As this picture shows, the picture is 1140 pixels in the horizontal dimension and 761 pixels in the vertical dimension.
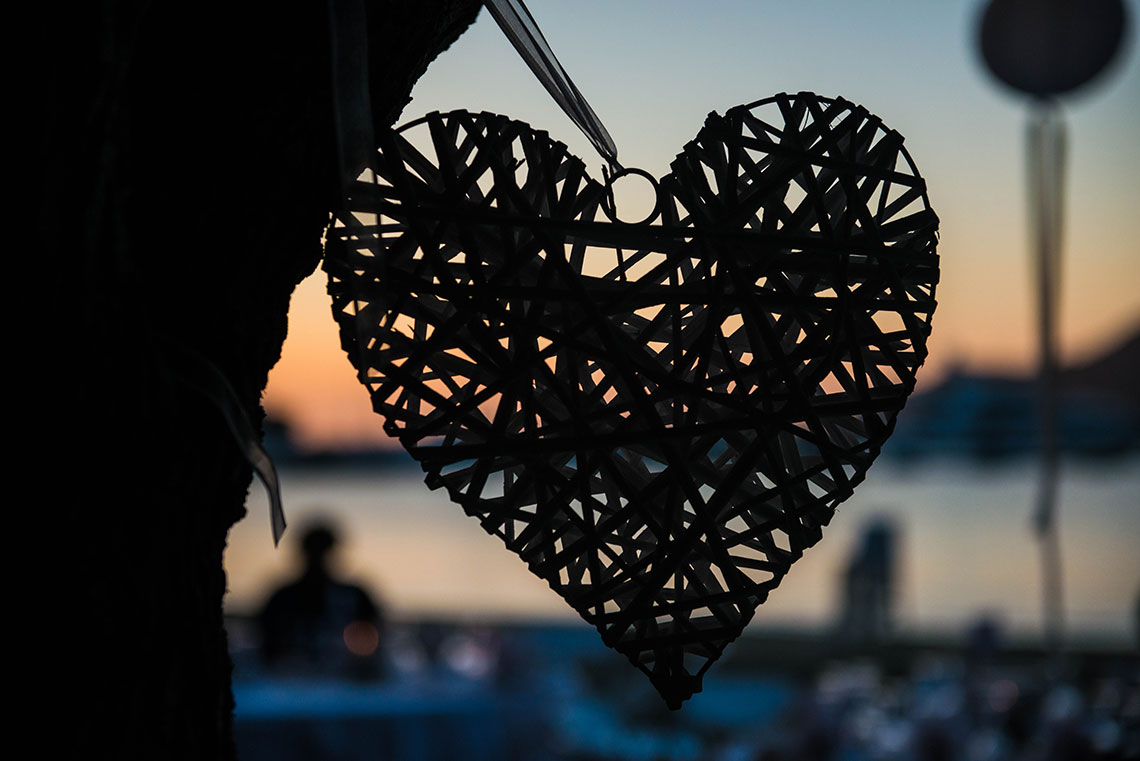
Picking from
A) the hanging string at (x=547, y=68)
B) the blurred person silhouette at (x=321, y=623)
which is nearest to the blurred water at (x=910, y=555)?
the blurred person silhouette at (x=321, y=623)

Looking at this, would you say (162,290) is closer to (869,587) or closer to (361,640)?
(361,640)

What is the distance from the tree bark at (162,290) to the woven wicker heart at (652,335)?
4cm

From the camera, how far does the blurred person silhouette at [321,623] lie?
8.96 ft

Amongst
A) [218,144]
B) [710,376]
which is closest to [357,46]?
[218,144]

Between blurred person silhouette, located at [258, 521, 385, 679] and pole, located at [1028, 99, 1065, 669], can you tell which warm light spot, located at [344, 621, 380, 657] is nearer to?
blurred person silhouette, located at [258, 521, 385, 679]

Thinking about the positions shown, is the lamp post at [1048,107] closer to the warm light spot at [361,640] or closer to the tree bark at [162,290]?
the warm light spot at [361,640]

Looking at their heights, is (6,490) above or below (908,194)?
below

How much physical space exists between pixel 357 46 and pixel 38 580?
0.80 feet

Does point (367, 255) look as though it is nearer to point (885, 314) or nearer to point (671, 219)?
point (671, 219)

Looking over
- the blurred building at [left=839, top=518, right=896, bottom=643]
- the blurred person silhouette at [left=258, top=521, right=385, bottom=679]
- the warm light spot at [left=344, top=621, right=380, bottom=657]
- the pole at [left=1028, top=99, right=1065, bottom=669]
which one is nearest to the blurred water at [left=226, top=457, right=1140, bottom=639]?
the blurred building at [left=839, top=518, right=896, bottom=643]

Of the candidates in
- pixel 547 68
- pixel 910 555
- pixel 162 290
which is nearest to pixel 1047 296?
pixel 547 68

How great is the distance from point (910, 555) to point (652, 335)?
11.3 meters

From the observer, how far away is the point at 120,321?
406 mm

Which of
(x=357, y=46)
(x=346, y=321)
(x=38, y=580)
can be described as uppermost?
(x=357, y=46)
